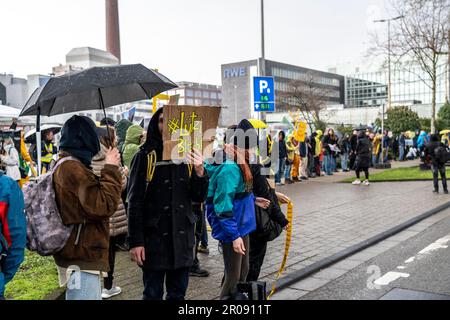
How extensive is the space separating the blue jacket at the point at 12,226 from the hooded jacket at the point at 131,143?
11.7ft

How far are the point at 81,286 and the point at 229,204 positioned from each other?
1352 mm

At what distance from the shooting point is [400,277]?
19.0 ft

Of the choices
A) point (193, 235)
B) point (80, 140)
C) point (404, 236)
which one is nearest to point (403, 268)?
point (404, 236)

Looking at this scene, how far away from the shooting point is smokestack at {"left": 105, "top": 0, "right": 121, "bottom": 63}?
24.7 m

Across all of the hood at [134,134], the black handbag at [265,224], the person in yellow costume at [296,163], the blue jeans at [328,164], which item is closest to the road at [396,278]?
the black handbag at [265,224]

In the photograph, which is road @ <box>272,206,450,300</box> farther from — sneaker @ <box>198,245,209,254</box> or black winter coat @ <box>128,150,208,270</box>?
black winter coat @ <box>128,150,208,270</box>

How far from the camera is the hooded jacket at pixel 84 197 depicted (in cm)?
296

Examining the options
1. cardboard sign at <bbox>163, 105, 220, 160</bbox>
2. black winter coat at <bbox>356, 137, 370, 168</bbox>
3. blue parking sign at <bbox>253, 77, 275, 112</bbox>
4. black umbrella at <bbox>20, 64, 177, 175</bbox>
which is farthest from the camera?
black winter coat at <bbox>356, 137, 370, 168</bbox>

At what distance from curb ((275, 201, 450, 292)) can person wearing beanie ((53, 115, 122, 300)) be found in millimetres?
2961

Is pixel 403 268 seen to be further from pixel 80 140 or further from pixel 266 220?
pixel 80 140

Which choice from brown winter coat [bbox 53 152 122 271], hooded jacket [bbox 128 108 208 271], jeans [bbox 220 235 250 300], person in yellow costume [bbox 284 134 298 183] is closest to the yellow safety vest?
person in yellow costume [bbox 284 134 298 183]

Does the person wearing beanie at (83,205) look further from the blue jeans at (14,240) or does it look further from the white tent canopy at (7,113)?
the white tent canopy at (7,113)

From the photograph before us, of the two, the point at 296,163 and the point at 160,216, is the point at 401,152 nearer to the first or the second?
the point at 296,163
